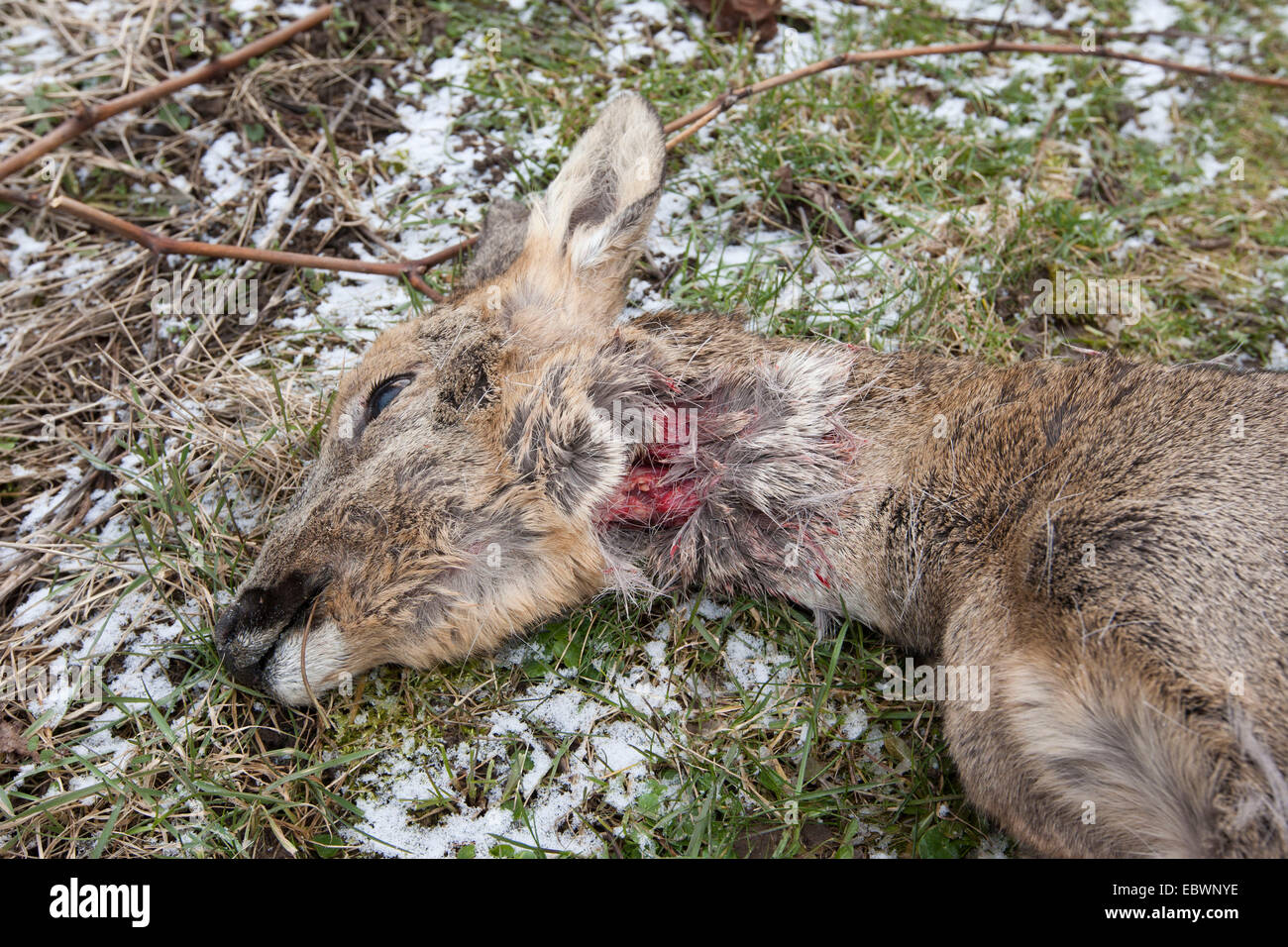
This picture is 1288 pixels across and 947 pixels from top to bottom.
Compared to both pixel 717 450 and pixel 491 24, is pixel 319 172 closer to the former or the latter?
pixel 491 24

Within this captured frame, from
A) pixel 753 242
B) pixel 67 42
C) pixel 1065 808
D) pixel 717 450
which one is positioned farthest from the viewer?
pixel 67 42

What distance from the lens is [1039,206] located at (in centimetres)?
466

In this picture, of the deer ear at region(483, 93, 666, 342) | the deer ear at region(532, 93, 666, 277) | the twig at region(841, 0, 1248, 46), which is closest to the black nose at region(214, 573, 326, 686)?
the deer ear at region(483, 93, 666, 342)

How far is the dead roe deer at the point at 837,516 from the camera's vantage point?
2.39m

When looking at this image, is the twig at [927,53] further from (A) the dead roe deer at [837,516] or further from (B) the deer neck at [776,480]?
(B) the deer neck at [776,480]

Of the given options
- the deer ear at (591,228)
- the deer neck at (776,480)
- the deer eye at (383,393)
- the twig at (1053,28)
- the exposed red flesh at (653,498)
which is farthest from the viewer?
the twig at (1053,28)

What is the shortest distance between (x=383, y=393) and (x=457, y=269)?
1.21 m

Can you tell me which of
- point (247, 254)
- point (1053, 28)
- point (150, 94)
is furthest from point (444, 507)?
point (1053, 28)

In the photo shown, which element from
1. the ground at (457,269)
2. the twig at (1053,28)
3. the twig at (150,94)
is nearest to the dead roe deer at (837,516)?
the ground at (457,269)

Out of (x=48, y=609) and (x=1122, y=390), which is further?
(x=48, y=609)

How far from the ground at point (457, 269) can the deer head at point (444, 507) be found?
277mm

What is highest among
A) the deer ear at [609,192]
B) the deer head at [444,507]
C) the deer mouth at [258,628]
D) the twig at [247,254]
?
the deer ear at [609,192]

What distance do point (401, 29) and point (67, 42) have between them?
183 centimetres
